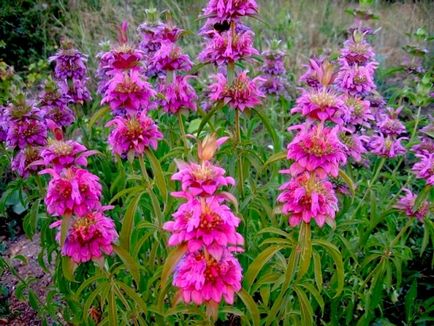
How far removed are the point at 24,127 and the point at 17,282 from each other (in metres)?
1.58

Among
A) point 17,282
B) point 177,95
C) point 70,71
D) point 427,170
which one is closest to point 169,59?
point 177,95

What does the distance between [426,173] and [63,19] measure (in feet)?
18.0

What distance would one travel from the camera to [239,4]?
1714 millimetres

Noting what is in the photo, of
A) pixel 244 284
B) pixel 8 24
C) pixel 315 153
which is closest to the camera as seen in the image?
pixel 315 153

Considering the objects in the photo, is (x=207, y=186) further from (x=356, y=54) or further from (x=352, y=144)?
(x=356, y=54)

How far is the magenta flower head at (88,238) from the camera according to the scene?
153 centimetres

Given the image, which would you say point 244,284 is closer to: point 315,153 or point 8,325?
point 315,153

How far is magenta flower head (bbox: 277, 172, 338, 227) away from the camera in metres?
1.48

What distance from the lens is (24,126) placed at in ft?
5.88

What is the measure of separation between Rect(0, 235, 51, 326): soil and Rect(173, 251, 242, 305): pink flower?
152 centimetres

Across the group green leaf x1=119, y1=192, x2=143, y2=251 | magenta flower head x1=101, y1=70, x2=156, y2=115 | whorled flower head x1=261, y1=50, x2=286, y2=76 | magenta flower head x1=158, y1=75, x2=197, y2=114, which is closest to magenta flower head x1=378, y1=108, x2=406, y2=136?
magenta flower head x1=158, y1=75, x2=197, y2=114

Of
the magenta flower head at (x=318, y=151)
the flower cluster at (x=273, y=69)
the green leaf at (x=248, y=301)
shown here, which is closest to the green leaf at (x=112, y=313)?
the green leaf at (x=248, y=301)

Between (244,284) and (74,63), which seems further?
(74,63)

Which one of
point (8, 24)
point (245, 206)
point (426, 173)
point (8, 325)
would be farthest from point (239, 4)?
point (8, 24)
